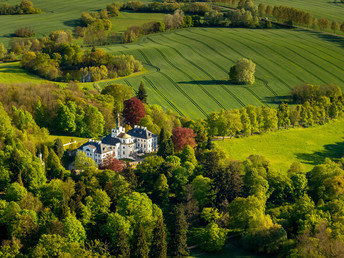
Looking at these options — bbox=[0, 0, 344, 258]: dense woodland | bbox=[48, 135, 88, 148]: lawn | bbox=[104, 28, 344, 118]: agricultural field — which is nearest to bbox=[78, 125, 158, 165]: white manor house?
bbox=[0, 0, 344, 258]: dense woodland

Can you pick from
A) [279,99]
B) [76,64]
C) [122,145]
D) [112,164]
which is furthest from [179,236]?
[76,64]

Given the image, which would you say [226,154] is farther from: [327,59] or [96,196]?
[327,59]

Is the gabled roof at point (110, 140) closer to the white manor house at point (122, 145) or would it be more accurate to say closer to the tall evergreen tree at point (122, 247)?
the white manor house at point (122, 145)

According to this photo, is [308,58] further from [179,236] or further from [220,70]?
[179,236]

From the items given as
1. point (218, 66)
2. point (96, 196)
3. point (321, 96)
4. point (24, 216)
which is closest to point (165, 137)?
point (96, 196)

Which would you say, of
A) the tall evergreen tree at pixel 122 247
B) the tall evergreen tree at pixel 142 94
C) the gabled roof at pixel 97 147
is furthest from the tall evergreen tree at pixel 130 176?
the tall evergreen tree at pixel 142 94

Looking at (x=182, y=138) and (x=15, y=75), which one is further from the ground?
(x=15, y=75)
